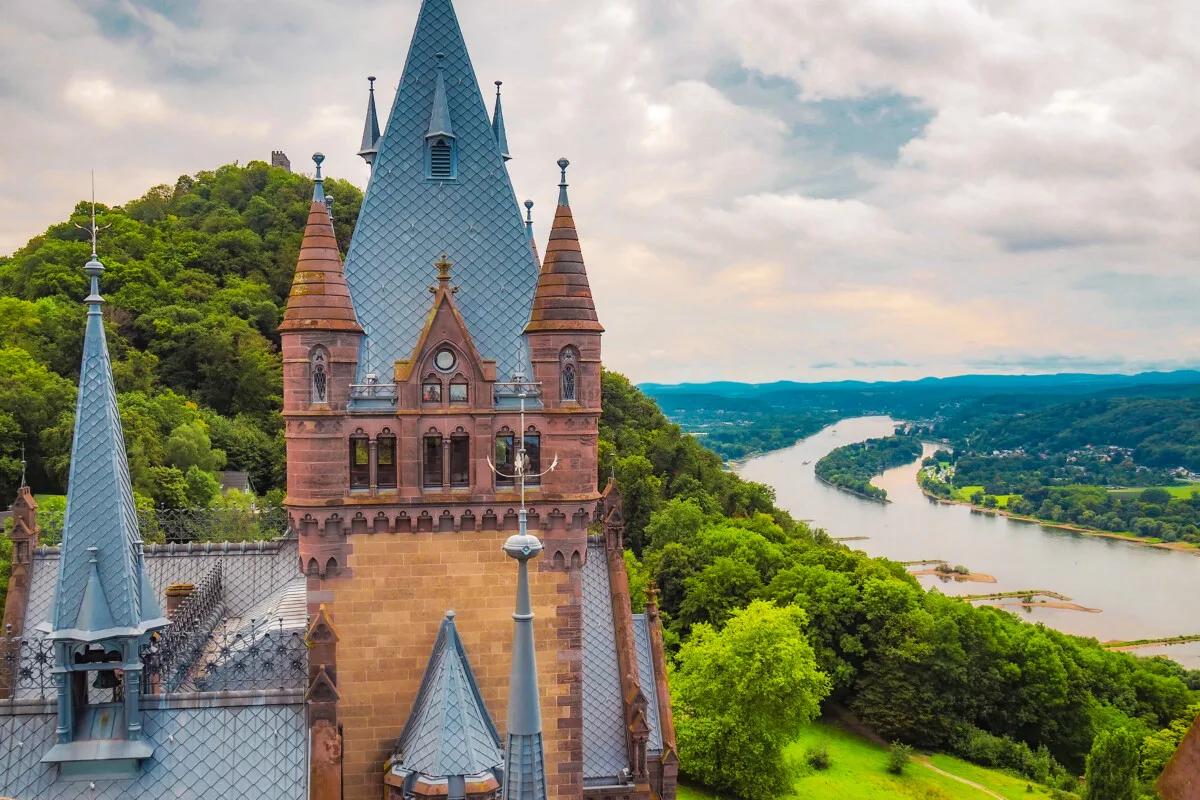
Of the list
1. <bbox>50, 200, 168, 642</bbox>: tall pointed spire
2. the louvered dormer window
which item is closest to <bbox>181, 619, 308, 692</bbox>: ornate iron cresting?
<bbox>50, 200, 168, 642</bbox>: tall pointed spire

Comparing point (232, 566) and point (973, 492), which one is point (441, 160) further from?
point (973, 492)

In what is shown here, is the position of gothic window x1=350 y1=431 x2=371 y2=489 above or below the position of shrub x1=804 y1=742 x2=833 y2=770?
above

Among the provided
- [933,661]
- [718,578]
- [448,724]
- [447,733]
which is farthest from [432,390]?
[933,661]

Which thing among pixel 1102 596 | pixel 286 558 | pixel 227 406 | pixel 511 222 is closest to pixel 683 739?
pixel 286 558

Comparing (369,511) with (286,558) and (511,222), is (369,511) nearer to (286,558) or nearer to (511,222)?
(511,222)

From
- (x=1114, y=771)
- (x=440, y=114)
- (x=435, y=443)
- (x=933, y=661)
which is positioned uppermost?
(x=440, y=114)

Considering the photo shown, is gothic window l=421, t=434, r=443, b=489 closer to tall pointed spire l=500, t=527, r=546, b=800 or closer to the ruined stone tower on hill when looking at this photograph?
the ruined stone tower on hill

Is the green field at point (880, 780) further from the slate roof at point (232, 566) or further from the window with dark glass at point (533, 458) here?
the window with dark glass at point (533, 458)
